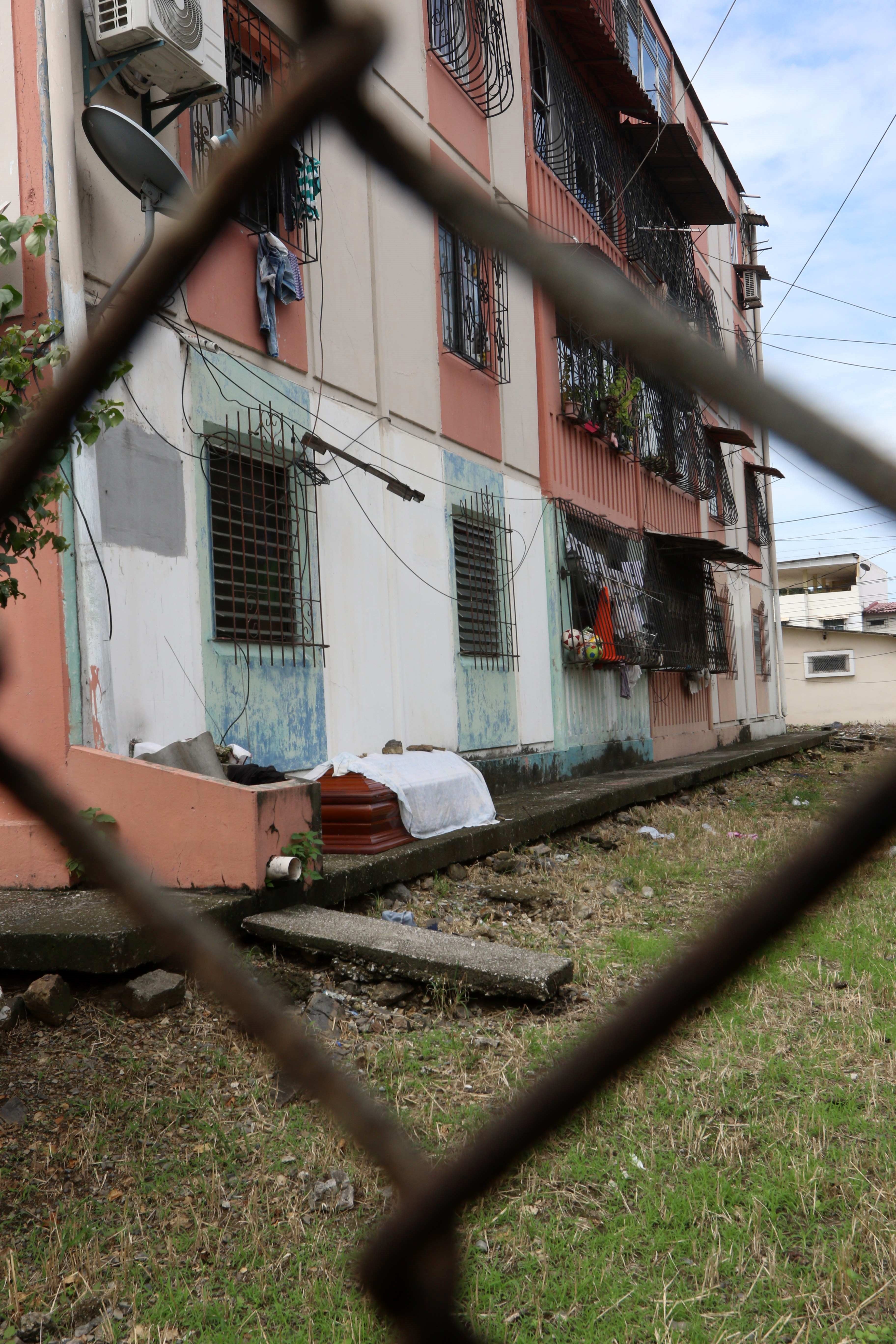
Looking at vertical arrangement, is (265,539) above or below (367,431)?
below

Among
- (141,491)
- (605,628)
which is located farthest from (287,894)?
(605,628)

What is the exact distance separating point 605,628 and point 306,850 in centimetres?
670

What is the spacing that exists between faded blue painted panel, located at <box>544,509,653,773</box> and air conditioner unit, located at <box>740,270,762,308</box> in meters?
13.5

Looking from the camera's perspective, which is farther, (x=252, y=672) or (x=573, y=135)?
(x=573, y=135)

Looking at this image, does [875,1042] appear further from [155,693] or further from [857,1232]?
[155,693]

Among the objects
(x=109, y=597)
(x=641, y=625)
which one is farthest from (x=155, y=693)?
(x=641, y=625)

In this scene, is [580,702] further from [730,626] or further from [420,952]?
[730,626]

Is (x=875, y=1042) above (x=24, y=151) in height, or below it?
below

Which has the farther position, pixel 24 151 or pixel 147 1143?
pixel 24 151

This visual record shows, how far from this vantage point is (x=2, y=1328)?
2.08 meters

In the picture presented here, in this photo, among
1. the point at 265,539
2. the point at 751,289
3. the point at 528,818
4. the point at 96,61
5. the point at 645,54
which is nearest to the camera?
the point at 96,61

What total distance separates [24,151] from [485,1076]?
4603 mm

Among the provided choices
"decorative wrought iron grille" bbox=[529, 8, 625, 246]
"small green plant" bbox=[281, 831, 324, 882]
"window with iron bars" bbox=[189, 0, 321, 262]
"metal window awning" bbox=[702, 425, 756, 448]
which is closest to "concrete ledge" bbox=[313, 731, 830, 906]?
"small green plant" bbox=[281, 831, 324, 882]

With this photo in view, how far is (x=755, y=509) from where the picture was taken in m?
20.9
